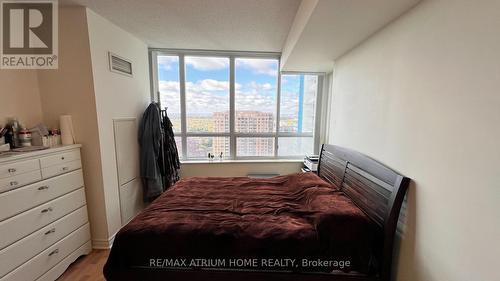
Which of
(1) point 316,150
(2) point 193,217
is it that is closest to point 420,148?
(2) point 193,217

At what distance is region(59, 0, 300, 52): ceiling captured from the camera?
1.85 metres

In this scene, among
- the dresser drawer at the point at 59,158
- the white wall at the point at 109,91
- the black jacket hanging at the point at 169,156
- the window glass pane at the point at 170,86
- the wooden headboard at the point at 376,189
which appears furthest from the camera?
the window glass pane at the point at 170,86

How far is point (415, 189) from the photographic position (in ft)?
3.87

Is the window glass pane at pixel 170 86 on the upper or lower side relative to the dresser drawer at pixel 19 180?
upper

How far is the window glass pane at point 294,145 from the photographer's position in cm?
366

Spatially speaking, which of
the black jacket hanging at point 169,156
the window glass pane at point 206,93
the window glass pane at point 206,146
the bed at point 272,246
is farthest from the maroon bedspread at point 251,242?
the window glass pane at point 206,93

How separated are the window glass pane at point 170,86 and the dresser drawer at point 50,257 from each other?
6.48 ft

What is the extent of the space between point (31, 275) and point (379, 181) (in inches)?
108

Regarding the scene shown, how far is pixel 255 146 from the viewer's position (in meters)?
3.63

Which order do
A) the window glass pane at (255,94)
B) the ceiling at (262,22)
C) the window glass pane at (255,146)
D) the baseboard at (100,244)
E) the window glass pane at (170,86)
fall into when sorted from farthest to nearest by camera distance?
the window glass pane at (255,146), the window glass pane at (255,94), the window glass pane at (170,86), the baseboard at (100,244), the ceiling at (262,22)

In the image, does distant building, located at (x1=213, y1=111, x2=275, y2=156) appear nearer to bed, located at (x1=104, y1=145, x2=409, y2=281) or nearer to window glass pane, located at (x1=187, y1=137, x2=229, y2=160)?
window glass pane, located at (x1=187, y1=137, x2=229, y2=160)

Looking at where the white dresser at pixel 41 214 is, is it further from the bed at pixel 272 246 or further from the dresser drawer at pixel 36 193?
the bed at pixel 272 246

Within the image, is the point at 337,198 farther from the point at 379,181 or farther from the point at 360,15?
the point at 360,15

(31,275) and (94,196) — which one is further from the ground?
(94,196)
